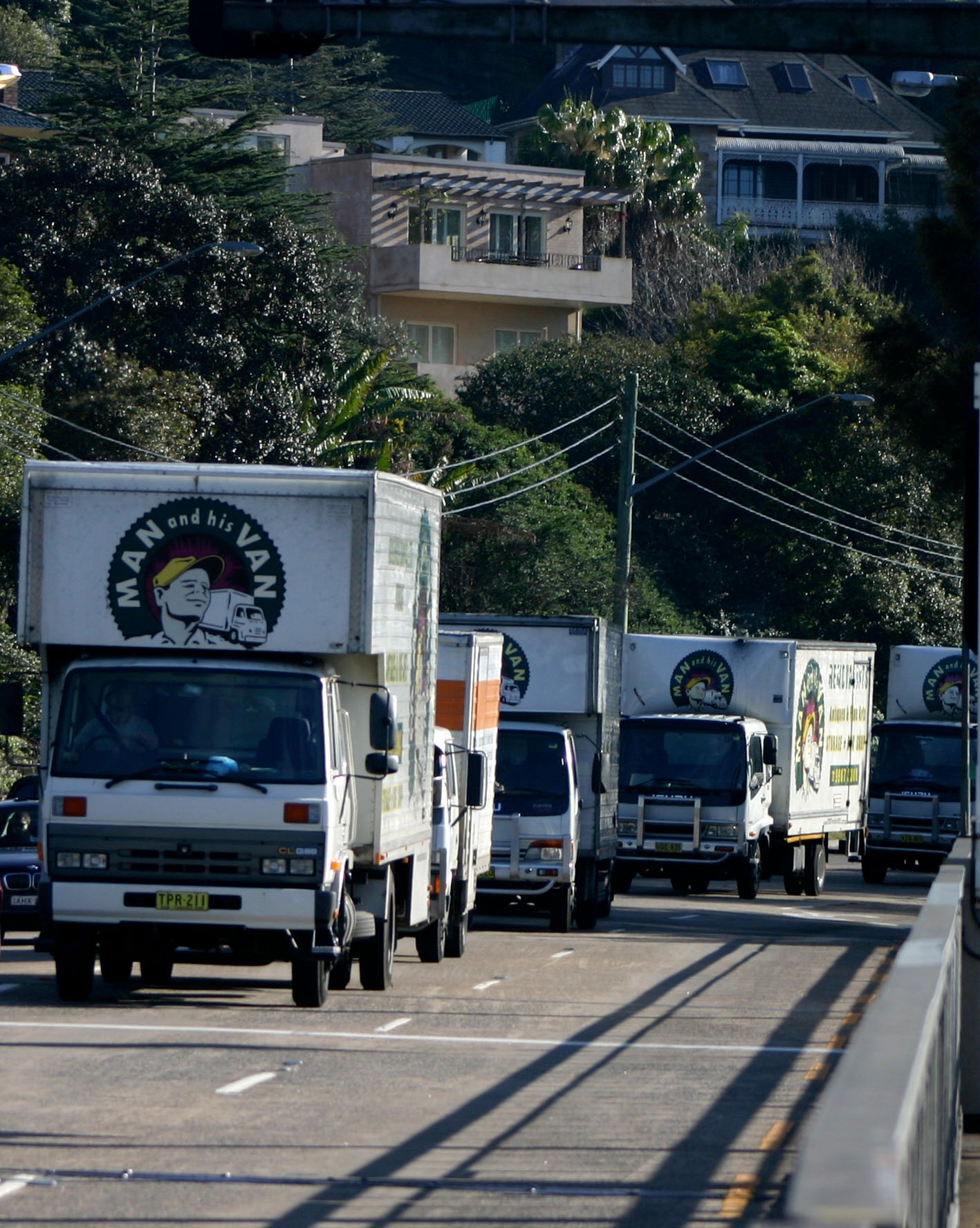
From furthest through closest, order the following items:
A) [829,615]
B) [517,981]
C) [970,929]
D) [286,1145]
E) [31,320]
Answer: [829,615] → [31,320] → [517,981] → [970,929] → [286,1145]

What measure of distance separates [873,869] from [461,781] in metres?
18.1

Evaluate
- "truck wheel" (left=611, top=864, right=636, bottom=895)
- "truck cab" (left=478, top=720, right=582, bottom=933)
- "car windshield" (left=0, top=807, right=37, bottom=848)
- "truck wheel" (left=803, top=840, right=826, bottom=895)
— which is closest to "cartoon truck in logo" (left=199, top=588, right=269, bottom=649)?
"car windshield" (left=0, top=807, right=37, bottom=848)

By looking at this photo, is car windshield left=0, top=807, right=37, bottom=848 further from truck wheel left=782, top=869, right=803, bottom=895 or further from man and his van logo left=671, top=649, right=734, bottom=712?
truck wheel left=782, top=869, right=803, bottom=895

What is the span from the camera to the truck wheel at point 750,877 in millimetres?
30016

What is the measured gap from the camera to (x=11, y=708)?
1565 centimetres

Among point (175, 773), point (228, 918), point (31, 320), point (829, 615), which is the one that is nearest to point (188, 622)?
point (175, 773)

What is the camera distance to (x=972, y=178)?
88.6 feet

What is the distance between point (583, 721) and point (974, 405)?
1425 cm

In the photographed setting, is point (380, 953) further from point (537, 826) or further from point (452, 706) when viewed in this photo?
point (537, 826)

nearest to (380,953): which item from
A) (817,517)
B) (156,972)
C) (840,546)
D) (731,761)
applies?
(156,972)

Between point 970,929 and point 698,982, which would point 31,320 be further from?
point 970,929

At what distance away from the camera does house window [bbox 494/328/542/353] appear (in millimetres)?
68500

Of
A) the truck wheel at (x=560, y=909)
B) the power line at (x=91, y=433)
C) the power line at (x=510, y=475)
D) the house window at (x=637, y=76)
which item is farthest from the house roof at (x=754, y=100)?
A: the truck wheel at (x=560, y=909)

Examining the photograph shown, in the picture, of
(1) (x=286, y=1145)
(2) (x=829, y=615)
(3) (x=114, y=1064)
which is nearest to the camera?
(1) (x=286, y=1145)
